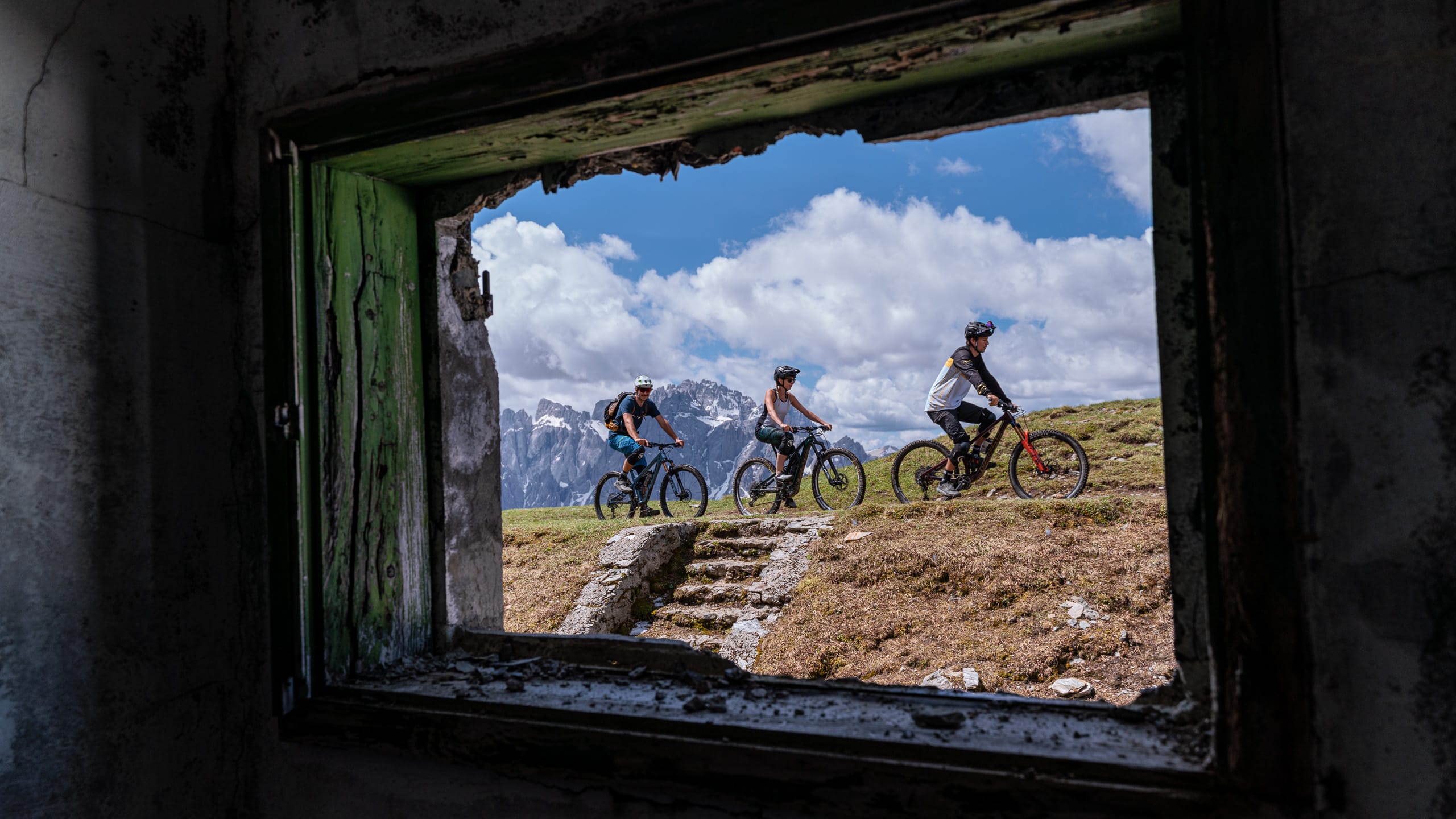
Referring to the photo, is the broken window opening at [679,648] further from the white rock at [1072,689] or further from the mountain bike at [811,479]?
the mountain bike at [811,479]

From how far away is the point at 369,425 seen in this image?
6.15 feet

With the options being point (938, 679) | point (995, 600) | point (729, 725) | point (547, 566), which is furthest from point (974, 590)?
point (729, 725)

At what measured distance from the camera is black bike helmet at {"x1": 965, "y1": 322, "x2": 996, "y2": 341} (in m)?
7.66

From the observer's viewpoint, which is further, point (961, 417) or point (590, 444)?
point (590, 444)

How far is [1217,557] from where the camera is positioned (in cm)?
116

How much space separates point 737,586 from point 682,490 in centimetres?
308

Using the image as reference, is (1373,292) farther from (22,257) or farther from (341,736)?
(22,257)

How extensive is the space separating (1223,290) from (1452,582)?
1.58 feet

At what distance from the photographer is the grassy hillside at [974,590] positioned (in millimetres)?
4472

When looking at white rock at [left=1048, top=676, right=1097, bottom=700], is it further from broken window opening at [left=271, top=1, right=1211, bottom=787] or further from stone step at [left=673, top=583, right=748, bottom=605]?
broken window opening at [left=271, top=1, right=1211, bottom=787]

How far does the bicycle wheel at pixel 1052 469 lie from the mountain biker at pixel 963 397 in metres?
0.41

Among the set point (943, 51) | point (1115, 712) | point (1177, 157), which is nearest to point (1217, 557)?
point (1115, 712)

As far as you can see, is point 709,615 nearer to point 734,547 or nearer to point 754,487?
point 734,547

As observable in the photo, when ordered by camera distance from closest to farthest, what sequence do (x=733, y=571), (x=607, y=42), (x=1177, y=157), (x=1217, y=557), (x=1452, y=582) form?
(x=1452, y=582)
(x=1217, y=557)
(x=1177, y=157)
(x=607, y=42)
(x=733, y=571)
